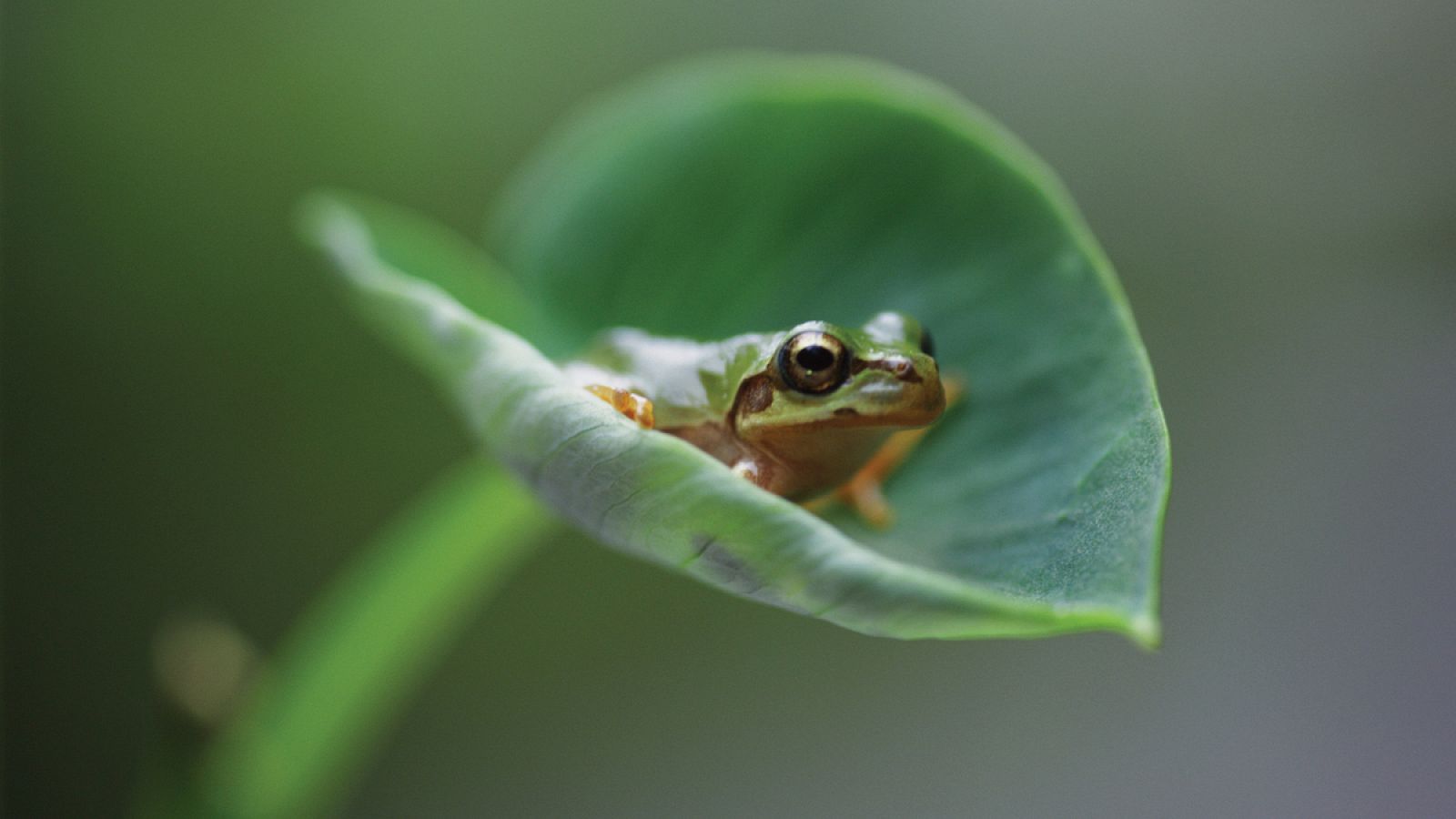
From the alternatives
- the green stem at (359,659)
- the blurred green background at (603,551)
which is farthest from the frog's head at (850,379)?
the blurred green background at (603,551)

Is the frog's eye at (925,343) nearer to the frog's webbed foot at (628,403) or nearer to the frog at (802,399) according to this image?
the frog at (802,399)

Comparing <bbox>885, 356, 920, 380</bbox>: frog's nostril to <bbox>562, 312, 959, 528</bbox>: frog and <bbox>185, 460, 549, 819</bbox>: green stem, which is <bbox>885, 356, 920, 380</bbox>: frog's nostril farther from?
<bbox>185, 460, 549, 819</bbox>: green stem

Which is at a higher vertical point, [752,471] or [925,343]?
[925,343]

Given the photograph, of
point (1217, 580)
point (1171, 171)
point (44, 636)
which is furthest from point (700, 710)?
point (1171, 171)

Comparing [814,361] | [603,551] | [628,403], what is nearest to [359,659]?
[628,403]

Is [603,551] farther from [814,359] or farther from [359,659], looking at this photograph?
[814,359]

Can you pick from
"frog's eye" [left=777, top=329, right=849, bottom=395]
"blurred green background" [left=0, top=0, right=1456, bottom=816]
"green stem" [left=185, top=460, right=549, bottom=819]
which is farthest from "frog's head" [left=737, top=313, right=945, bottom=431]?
"blurred green background" [left=0, top=0, right=1456, bottom=816]

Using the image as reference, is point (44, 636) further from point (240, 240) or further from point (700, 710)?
point (700, 710)
